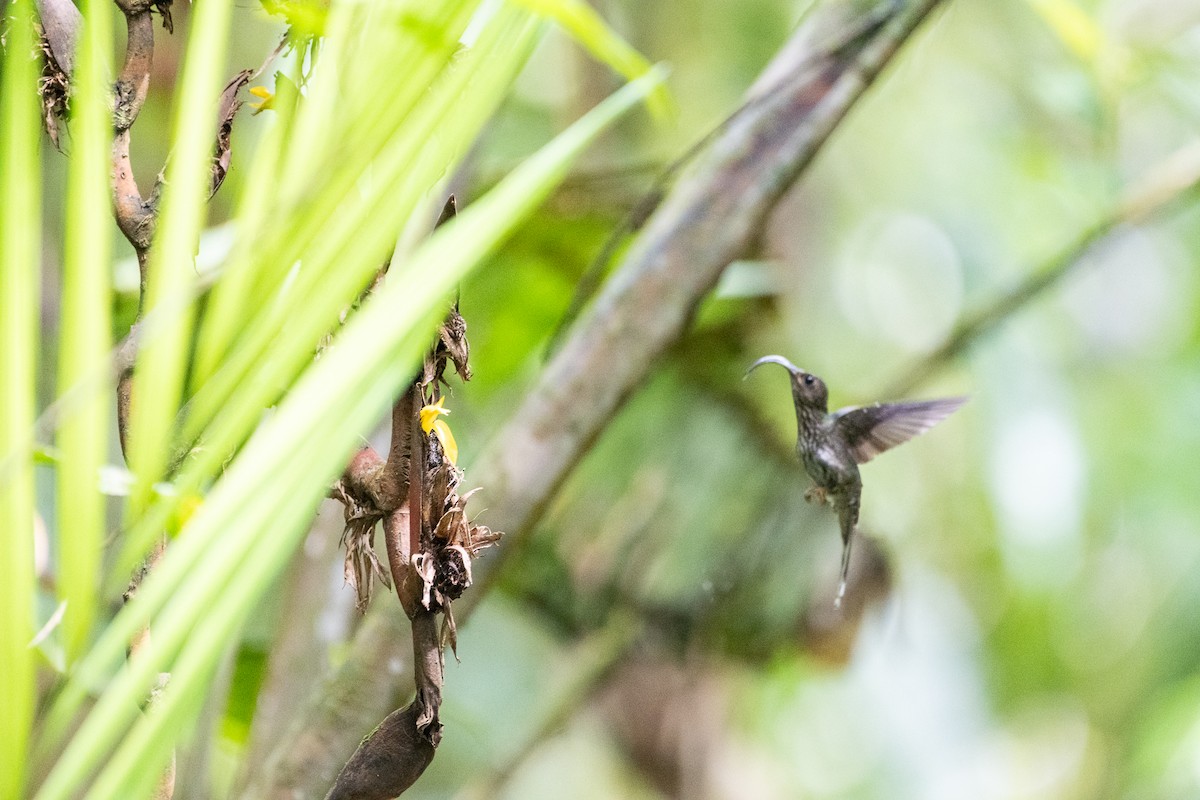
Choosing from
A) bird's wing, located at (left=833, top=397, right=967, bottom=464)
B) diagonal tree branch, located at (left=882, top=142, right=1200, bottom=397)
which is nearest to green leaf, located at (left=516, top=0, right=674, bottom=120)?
bird's wing, located at (left=833, top=397, right=967, bottom=464)

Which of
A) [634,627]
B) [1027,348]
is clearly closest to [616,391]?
[634,627]

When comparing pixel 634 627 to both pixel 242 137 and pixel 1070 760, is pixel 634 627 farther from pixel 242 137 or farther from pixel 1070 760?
pixel 1070 760

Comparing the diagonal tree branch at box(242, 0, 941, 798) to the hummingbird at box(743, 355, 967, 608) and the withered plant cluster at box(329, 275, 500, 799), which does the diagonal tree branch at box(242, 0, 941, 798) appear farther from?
the withered plant cluster at box(329, 275, 500, 799)

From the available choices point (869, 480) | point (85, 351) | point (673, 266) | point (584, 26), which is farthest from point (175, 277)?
point (869, 480)

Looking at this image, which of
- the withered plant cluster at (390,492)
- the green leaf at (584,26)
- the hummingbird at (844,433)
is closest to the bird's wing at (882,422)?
the hummingbird at (844,433)

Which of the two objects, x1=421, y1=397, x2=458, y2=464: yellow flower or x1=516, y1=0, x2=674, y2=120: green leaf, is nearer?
x1=421, y1=397, x2=458, y2=464: yellow flower

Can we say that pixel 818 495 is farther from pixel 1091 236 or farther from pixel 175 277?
pixel 1091 236
